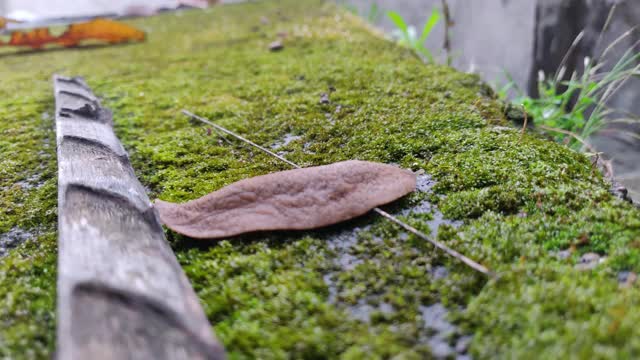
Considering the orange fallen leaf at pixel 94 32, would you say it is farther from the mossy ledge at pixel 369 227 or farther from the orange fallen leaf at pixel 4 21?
the mossy ledge at pixel 369 227

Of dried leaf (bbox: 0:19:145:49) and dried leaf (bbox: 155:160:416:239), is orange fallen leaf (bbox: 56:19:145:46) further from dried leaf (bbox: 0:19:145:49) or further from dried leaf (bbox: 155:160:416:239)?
dried leaf (bbox: 155:160:416:239)

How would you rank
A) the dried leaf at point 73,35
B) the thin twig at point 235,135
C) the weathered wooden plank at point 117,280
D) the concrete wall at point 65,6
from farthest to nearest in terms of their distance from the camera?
1. the concrete wall at point 65,6
2. the dried leaf at point 73,35
3. the thin twig at point 235,135
4. the weathered wooden plank at point 117,280

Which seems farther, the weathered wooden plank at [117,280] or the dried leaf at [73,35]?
the dried leaf at [73,35]

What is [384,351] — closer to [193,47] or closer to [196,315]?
[196,315]

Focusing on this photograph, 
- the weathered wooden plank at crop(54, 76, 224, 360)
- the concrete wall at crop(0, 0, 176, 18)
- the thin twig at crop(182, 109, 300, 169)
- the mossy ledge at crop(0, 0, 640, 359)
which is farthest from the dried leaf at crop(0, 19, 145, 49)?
the concrete wall at crop(0, 0, 176, 18)

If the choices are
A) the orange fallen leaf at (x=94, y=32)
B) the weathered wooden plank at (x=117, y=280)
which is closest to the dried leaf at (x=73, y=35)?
the orange fallen leaf at (x=94, y=32)

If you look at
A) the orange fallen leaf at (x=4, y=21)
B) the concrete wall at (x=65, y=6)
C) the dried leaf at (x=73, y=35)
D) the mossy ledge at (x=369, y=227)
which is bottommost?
the mossy ledge at (x=369, y=227)
